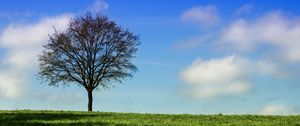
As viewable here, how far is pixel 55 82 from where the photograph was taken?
227 feet

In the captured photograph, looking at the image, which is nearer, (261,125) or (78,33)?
(261,125)

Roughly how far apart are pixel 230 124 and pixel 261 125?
1804 mm

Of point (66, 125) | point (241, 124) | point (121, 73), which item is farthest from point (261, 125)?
point (121, 73)

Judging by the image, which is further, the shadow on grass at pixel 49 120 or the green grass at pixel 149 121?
the green grass at pixel 149 121

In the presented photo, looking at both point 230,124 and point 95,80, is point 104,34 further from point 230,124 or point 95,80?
point 230,124

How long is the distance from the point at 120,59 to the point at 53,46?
301 inches

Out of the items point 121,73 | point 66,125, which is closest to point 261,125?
point 66,125

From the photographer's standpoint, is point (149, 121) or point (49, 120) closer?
point (149, 121)

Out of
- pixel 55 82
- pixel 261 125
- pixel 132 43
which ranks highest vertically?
pixel 132 43

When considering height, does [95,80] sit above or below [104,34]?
below

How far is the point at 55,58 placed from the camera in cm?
6894

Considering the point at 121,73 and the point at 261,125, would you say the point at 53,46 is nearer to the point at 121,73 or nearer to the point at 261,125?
the point at 121,73

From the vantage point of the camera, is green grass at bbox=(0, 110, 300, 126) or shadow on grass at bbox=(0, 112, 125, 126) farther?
green grass at bbox=(0, 110, 300, 126)

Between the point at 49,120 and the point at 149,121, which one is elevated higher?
the point at 49,120
